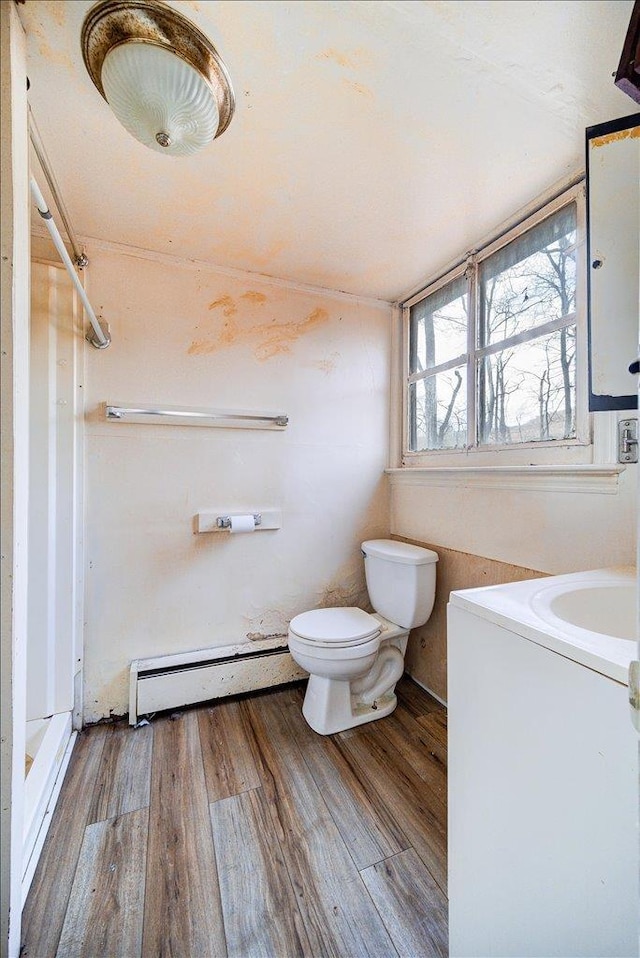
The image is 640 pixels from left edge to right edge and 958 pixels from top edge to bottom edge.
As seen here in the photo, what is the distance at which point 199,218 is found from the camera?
133 cm

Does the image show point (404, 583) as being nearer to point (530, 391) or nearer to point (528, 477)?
point (528, 477)

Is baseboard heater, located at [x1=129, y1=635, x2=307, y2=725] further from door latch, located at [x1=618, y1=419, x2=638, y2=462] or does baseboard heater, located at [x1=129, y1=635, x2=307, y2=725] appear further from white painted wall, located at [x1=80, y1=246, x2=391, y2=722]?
door latch, located at [x1=618, y1=419, x2=638, y2=462]

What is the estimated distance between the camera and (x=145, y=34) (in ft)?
2.36

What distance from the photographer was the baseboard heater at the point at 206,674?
4.92 ft

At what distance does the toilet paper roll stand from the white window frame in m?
0.91

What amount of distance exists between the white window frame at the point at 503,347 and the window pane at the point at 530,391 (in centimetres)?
3

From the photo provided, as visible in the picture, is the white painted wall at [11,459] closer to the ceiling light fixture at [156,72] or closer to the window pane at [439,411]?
the ceiling light fixture at [156,72]

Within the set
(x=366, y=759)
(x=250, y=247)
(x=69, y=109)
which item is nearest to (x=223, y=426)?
(x=250, y=247)

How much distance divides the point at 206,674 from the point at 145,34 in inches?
78.4

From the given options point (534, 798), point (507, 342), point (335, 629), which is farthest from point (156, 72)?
point (335, 629)

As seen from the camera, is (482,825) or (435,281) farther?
(435,281)

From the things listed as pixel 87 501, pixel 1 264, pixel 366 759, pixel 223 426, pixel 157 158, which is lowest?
pixel 366 759

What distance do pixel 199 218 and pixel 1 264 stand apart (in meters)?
0.88

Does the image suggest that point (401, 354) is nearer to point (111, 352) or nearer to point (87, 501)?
point (111, 352)
